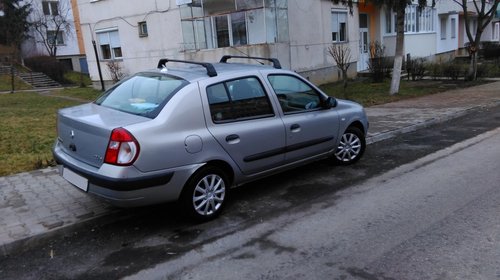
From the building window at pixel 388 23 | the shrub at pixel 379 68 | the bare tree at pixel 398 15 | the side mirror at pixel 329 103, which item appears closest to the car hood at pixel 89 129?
the side mirror at pixel 329 103

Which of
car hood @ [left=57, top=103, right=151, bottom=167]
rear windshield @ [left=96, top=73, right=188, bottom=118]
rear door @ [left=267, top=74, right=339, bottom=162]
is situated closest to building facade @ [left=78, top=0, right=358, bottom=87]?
rear door @ [left=267, top=74, right=339, bottom=162]

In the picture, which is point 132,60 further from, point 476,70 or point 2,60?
point 2,60

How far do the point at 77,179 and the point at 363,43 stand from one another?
71.7 feet

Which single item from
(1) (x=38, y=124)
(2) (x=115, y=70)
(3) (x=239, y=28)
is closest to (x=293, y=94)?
(1) (x=38, y=124)

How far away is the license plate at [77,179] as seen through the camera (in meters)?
4.27

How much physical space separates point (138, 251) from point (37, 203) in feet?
6.06

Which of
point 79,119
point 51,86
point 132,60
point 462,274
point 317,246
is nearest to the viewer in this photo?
point 462,274

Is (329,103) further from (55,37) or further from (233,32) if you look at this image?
(55,37)

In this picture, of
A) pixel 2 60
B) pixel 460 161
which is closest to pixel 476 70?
pixel 460 161

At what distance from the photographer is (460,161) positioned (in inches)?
262

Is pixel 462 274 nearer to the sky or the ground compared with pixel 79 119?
nearer to the ground

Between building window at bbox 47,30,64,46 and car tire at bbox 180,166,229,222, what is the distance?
124 ft

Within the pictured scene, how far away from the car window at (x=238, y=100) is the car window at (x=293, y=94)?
0.26 meters

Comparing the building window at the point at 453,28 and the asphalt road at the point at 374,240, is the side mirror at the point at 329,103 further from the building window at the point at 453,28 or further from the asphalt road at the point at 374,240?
the building window at the point at 453,28
